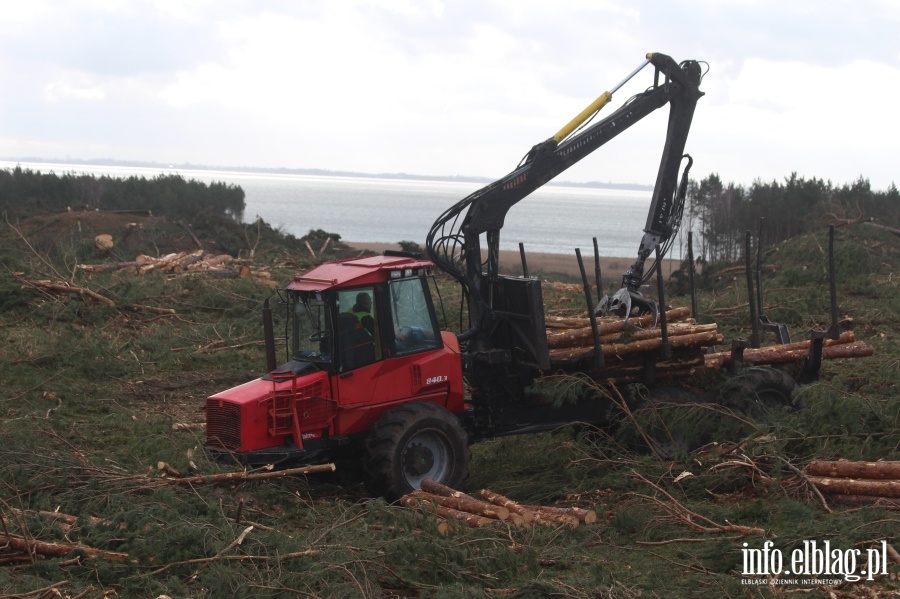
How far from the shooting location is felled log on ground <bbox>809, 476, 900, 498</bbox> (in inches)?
296

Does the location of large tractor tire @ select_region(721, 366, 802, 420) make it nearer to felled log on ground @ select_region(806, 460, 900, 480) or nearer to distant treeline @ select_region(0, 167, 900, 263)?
felled log on ground @ select_region(806, 460, 900, 480)

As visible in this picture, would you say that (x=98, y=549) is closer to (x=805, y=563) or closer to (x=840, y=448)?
(x=805, y=563)

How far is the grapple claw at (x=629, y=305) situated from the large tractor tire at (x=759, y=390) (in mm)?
1251

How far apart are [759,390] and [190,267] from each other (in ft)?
54.0

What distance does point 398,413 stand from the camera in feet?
31.8

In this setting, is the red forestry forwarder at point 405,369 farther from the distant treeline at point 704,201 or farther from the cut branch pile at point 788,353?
the distant treeline at point 704,201

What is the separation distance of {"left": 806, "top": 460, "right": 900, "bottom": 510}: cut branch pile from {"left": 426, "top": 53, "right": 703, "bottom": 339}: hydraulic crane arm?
4.29 metres

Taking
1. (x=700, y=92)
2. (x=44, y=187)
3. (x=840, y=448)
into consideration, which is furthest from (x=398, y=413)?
(x=44, y=187)

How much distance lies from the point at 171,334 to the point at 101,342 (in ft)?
5.65

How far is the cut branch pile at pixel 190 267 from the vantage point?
2314cm

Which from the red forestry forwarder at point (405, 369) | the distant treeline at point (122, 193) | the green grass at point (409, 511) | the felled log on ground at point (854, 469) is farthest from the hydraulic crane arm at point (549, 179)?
the distant treeline at point (122, 193)

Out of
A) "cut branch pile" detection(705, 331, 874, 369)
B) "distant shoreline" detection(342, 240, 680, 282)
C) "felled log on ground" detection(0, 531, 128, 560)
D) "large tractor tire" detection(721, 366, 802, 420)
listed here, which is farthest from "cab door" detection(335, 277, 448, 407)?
"distant shoreline" detection(342, 240, 680, 282)

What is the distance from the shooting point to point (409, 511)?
321 inches

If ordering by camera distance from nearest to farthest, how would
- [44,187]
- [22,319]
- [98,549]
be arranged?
[98,549]
[22,319]
[44,187]
